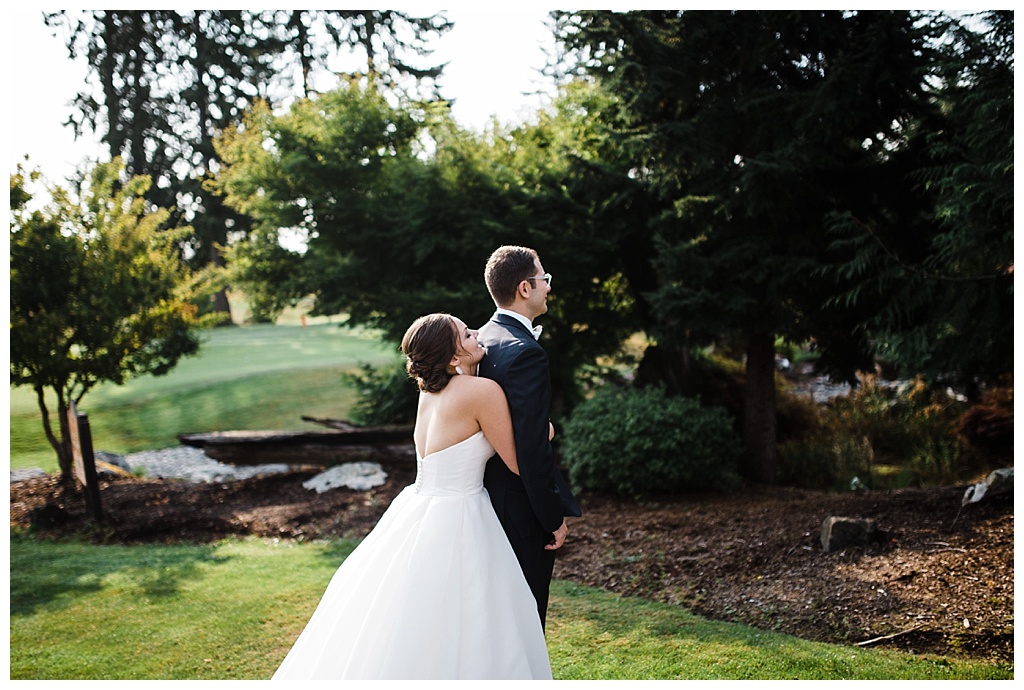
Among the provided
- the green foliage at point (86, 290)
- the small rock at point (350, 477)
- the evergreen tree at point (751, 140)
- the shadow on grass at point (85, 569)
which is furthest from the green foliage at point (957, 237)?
the green foliage at point (86, 290)

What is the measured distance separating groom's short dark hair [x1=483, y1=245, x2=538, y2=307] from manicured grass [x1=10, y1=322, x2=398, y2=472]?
26.5 ft

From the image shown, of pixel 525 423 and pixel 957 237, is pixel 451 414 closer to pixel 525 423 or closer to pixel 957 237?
pixel 525 423

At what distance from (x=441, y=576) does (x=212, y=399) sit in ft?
36.9

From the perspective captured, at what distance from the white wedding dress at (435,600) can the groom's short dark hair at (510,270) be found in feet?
2.08

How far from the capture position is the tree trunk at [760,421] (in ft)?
27.3

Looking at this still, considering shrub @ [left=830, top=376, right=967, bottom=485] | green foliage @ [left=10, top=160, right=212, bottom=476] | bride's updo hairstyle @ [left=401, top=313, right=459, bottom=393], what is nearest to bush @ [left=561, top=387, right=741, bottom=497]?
shrub @ [left=830, top=376, right=967, bottom=485]

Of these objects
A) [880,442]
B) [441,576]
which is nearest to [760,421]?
[880,442]

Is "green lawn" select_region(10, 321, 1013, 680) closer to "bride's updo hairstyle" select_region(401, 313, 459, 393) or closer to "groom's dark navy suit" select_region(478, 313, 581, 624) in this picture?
"groom's dark navy suit" select_region(478, 313, 581, 624)

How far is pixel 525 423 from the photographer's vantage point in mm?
3004

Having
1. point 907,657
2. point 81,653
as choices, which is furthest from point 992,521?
point 81,653

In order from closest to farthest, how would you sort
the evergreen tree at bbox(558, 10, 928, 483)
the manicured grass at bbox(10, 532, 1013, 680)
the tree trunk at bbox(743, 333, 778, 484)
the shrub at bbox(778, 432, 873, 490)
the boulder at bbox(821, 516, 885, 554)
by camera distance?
the manicured grass at bbox(10, 532, 1013, 680) → the boulder at bbox(821, 516, 885, 554) → the evergreen tree at bbox(558, 10, 928, 483) → the tree trunk at bbox(743, 333, 778, 484) → the shrub at bbox(778, 432, 873, 490)

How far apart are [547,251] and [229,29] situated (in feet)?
39.8

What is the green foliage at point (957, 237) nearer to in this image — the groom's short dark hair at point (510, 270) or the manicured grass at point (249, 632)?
the manicured grass at point (249, 632)

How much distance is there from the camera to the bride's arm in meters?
3.05
